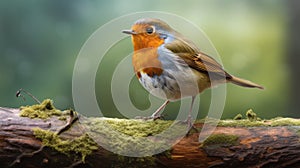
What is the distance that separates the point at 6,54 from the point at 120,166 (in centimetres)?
129

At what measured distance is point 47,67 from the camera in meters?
2.69

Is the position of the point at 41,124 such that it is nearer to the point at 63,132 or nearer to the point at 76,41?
the point at 63,132

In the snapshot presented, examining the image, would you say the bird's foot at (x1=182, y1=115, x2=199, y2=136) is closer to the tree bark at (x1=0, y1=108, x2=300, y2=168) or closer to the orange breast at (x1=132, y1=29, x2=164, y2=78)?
the tree bark at (x1=0, y1=108, x2=300, y2=168)

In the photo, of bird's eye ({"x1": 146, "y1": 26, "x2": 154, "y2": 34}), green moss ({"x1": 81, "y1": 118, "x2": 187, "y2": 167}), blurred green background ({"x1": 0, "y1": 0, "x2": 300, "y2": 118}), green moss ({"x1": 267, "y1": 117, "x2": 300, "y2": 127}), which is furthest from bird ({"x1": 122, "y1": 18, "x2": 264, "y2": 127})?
blurred green background ({"x1": 0, "y1": 0, "x2": 300, "y2": 118})

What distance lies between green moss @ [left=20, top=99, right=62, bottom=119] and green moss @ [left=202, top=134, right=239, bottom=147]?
601 millimetres

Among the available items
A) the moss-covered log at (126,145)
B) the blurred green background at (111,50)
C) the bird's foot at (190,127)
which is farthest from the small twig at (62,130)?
the blurred green background at (111,50)

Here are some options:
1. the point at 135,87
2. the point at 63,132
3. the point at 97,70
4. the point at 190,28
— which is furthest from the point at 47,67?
the point at 63,132

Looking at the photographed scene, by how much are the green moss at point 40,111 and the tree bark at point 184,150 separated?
2 centimetres

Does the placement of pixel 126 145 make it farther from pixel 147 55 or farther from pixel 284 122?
pixel 284 122

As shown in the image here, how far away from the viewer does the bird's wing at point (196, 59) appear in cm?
193

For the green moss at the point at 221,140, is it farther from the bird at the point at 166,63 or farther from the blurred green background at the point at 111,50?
the blurred green background at the point at 111,50

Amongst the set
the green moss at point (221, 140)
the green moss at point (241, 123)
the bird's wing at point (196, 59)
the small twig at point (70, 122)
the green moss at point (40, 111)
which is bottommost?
the green moss at point (221, 140)

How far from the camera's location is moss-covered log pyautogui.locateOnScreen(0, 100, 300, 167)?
165 cm

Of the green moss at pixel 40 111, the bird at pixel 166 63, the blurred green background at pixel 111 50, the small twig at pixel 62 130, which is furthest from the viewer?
the blurred green background at pixel 111 50
